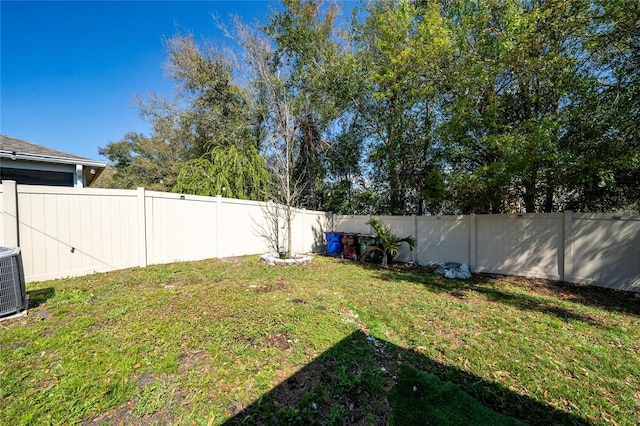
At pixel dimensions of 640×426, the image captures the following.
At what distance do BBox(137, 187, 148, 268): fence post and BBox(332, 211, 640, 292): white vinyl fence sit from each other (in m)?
6.95

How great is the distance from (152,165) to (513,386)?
65.1 feet

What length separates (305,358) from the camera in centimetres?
249

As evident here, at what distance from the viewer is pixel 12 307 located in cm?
289

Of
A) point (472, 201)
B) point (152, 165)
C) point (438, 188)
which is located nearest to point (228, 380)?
point (438, 188)

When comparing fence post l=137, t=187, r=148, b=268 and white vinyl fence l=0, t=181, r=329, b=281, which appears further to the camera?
fence post l=137, t=187, r=148, b=268

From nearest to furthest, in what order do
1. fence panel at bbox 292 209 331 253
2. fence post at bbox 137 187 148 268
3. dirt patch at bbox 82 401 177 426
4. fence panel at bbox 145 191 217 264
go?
dirt patch at bbox 82 401 177 426 < fence post at bbox 137 187 148 268 < fence panel at bbox 145 191 217 264 < fence panel at bbox 292 209 331 253

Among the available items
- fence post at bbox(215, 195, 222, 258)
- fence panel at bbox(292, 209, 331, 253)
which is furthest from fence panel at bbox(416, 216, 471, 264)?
fence post at bbox(215, 195, 222, 258)

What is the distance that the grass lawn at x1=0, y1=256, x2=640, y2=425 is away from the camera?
1.88 meters

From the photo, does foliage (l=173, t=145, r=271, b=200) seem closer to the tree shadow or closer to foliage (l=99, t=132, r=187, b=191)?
foliage (l=99, t=132, r=187, b=191)

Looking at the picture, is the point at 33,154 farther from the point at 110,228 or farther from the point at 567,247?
the point at 567,247

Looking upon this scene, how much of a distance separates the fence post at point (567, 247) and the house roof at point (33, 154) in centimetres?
1152

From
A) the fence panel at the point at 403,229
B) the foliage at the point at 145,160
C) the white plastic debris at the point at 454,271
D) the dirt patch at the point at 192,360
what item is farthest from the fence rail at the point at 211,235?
the foliage at the point at 145,160

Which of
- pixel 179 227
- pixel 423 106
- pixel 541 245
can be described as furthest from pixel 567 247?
pixel 179 227

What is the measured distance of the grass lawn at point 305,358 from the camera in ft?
6.16
